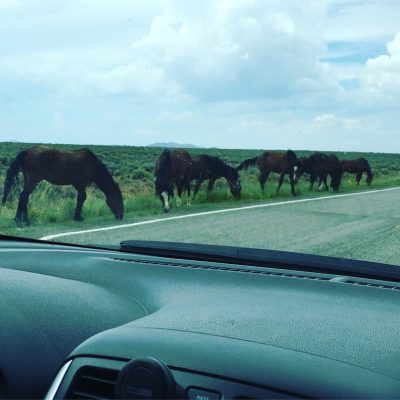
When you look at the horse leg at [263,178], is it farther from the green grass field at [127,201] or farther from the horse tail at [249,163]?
the horse tail at [249,163]

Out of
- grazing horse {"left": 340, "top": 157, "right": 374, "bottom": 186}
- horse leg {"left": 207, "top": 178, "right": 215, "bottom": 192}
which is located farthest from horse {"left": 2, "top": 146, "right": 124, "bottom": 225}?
grazing horse {"left": 340, "top": 157, "right": 374, "bottom": 186}

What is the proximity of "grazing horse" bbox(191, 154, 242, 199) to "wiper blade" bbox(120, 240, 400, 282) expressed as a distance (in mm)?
5301

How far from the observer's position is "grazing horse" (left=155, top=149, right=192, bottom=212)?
9258 millimetres

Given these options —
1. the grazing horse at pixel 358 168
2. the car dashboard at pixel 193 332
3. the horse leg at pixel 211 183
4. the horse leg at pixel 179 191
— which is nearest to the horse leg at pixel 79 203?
the horse leg at pixel 179 191

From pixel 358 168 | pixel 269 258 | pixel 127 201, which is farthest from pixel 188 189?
pixel 269 258

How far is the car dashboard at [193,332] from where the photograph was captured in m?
2.00

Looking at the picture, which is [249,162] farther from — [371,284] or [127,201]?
[371,284]

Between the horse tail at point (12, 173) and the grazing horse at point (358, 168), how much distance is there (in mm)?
3945

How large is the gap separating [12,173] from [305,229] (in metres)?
3.91

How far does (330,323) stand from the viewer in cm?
247

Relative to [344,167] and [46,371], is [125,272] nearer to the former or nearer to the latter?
[46,371]

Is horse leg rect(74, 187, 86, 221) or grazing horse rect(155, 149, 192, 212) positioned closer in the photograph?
horse leg rect(74, 187, 86, 221)

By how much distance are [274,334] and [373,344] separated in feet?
0.99

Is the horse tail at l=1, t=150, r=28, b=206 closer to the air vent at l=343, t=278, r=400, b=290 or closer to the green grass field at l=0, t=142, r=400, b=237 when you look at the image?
the green grass field at l=0, t=142, r=400, b=237
